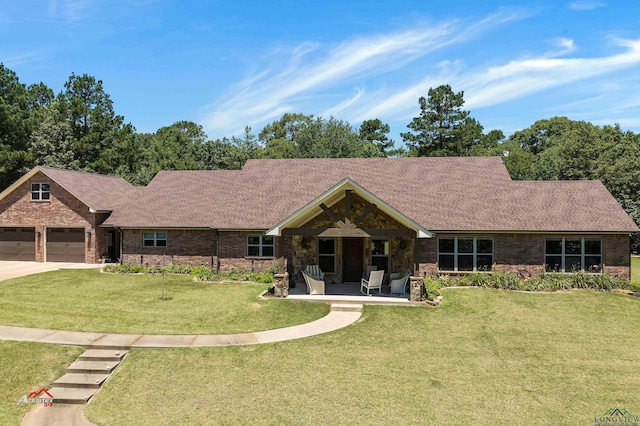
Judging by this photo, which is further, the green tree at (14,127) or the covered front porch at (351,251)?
the green tree at (14,127)

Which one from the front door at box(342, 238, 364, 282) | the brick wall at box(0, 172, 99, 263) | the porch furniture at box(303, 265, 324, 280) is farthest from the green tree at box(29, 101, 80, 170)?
the front door at box(342, 238, 364, 282)

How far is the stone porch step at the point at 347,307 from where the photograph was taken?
14547mm

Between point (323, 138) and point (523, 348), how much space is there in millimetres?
40527

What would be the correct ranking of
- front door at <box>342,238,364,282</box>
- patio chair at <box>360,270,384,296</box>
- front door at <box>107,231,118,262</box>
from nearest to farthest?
patio chair at <box>360,270,384,296</box> < front door at <box>342,238,364,282</box> < front door at <box>107,231,118,262</box>

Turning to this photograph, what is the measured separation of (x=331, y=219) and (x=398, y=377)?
10.9 metres

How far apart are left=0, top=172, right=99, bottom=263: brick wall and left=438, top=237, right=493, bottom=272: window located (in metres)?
20.6

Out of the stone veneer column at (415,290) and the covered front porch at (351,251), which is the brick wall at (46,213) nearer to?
the covered front porch at (351,251)

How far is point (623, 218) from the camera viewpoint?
A: 1897 cm

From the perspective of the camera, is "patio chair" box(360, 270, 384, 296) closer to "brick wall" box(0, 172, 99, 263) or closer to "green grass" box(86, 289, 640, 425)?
"green grass" box(86, 289, 640, 425)

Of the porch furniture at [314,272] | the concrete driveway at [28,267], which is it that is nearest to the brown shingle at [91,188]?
the concrete driveway at [28,267]

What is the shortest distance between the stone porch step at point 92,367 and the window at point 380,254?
12237 millimetres

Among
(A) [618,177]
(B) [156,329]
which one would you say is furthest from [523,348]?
(A) [618,177]

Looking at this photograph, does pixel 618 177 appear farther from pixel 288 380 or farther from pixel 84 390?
pixel 84 390

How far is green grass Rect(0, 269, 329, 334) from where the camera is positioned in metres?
12.5
